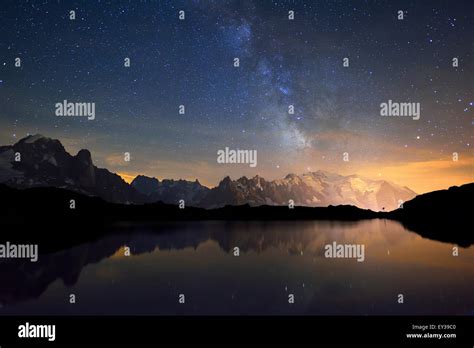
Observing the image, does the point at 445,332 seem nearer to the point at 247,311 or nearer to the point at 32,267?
the point at 247,311

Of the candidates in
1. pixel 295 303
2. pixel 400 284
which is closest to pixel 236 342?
pixel 295 303

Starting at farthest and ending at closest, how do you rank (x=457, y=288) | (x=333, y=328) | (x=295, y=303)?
(x=457, y=288) → (x=295, y=303) → (x=333, y=328)

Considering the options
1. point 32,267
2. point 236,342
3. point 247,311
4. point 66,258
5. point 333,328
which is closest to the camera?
point 236,342

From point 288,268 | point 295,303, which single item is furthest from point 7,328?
point 288,268

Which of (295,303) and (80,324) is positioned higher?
(80,324)

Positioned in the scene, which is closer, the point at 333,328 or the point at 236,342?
the point at 236,342

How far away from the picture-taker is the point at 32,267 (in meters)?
38.5

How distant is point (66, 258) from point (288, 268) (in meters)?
31.4

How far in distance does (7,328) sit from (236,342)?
1195 centimetres

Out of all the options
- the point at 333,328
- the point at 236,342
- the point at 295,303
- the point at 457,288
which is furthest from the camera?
the point at 457,288

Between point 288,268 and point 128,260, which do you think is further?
point 128,260

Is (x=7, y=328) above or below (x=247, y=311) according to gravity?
above

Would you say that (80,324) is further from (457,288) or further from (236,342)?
(457,288)

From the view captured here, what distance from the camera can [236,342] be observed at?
584 inches
